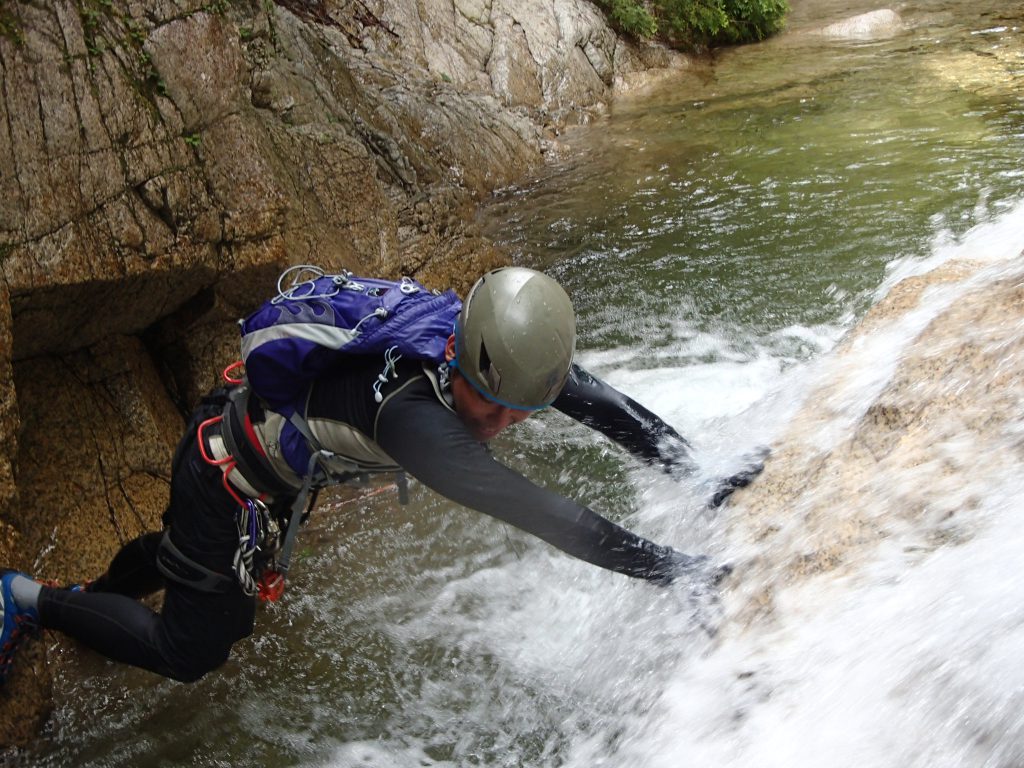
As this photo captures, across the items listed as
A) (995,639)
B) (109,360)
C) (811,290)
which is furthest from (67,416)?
(811,290)

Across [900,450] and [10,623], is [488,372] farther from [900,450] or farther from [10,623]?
[10,623]

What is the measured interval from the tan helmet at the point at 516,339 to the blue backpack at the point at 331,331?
19 cm

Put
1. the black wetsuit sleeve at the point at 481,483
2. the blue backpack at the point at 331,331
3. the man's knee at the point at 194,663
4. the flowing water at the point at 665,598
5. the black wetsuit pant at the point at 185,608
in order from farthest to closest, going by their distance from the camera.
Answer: the man's knee at the point at 194,663 → the black wetsuit pant at the point at 185,608 → the blue backpack at the point at 331,331 → the black wetsuit sleeve at the point at 481,483 → the flowing water at the point at 665,598

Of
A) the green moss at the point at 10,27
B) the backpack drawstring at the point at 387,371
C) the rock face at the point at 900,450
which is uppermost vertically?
the green moss at the point at 10,27

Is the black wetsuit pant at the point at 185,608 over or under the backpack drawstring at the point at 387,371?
under

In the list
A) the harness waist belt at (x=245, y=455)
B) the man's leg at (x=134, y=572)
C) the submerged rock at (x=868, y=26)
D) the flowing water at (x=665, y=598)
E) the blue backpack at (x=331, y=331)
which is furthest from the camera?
the submerged rock at (x=868, y=26)

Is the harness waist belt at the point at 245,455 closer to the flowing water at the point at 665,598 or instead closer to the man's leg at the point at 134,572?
the man's leg at the point at 134,572

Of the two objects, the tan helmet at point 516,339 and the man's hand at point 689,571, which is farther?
the man's hand at point 689,571

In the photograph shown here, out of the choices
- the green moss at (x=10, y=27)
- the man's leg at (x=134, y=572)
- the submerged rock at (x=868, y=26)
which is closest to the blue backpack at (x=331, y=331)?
the man's leg at (x=134, y=572)

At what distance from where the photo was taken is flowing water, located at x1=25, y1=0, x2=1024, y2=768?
2408mm

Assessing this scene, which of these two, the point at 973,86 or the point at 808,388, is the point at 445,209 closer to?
the point at 808,388

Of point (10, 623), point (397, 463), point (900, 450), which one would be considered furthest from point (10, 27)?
point (900, 450)

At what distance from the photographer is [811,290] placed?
6.94m

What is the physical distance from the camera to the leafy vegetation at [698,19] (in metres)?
15.4
